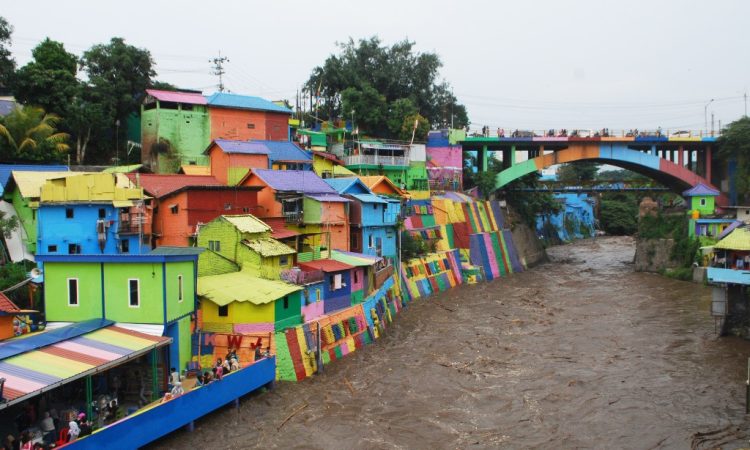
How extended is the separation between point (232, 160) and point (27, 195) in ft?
41.2

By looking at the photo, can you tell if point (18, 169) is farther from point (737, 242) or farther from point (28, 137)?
point (737, 242)

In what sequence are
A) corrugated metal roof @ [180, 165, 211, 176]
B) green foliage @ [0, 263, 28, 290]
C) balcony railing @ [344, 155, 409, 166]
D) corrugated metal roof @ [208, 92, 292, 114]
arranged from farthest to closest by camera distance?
balcony railing @ [344, 155, 409, 166], corrugated metal roof @ [208, 92, 292, 114], corrugated metal roof @ [180, 165, 211, 176], green foliage @ [0, 263, 28, 290]

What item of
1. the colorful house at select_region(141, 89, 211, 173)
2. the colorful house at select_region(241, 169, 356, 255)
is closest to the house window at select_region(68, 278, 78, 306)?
the colorful house at select_region(241, 169, 356, 255)

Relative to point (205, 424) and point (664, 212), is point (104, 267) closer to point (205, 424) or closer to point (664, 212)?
point (205, 424)

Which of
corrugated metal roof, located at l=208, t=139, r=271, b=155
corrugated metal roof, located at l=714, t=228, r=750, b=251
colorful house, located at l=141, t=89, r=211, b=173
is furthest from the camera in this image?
colorful house, located at l=141, t=89, r=211, b=173

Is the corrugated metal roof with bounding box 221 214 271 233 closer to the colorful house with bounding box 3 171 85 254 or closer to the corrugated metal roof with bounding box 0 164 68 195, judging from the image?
the colorful house with bounding box 3 171 85 254

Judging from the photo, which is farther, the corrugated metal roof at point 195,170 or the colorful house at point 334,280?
the corrugated metal roof at point 195,170

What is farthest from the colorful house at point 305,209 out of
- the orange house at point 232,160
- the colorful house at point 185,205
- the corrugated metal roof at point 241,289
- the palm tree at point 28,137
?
the palm tree at point 28,137

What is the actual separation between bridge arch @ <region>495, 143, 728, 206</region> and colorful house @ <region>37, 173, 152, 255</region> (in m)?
39.1

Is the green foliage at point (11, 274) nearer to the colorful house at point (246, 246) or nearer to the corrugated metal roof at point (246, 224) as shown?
the colorful house at point (246, 246)

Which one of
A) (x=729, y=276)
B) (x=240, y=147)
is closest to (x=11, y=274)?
(x=240, y=147)

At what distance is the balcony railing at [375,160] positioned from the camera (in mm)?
56500

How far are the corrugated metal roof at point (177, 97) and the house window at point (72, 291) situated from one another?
954 inches

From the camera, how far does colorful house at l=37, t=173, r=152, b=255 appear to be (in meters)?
31.1
